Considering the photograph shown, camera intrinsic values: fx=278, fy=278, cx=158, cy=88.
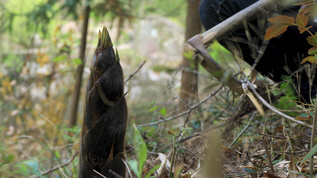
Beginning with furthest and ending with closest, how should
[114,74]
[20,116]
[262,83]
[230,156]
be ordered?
1. [20,116]
2. [262,83]
3. [230,156]
4. [114,74]

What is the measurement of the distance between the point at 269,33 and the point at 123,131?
63 centimetres

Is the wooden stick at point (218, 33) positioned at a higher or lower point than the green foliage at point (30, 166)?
higher

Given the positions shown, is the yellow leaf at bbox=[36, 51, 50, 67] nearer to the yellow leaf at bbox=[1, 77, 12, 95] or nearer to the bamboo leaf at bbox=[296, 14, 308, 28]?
the yellow leaf at bbox=[1, 77, 12, 95]

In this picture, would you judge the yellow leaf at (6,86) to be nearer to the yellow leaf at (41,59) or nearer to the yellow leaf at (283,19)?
Result: the yellow leaf at (41,59)

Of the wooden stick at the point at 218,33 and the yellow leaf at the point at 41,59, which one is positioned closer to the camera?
the wooden stick at the point at 218,33

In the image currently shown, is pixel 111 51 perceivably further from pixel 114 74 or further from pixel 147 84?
pixel 147 84

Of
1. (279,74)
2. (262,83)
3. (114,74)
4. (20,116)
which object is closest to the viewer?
(114,74)

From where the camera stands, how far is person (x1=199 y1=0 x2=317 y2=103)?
58.6 inches

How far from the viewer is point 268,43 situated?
1.60 m

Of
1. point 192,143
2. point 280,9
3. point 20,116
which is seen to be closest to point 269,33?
point 280,9

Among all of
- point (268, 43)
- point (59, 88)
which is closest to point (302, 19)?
point (268, 43)

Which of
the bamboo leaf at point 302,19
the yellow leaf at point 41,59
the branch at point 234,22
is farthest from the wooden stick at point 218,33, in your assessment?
the yellow leaf at point 41,59

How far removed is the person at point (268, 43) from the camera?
A: 149 cm

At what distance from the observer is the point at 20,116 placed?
5.82 meters
